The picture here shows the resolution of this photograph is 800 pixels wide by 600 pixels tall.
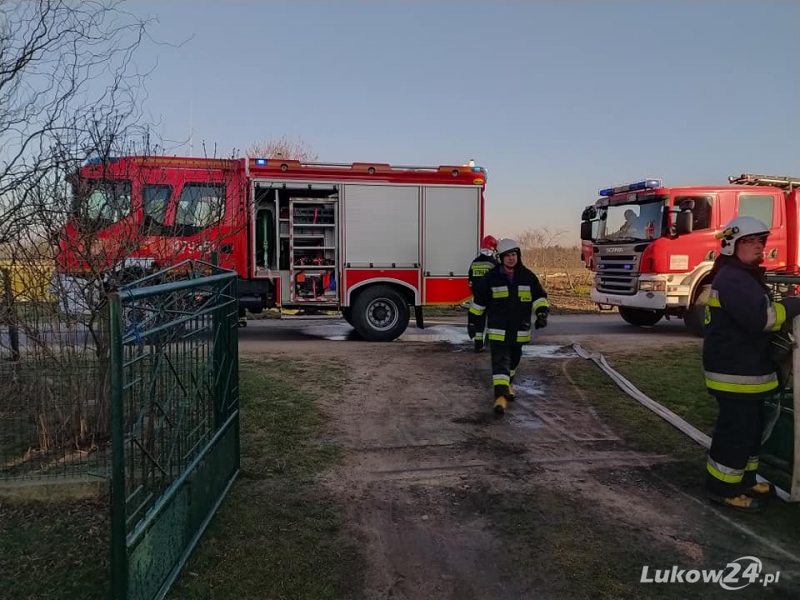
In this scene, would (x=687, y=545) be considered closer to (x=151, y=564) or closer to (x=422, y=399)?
(x=151, y=564)

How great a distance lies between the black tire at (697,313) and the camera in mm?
10605

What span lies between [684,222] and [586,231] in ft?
7.79

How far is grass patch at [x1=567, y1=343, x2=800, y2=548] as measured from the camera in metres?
3.76

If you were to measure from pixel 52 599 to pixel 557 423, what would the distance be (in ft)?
13.3

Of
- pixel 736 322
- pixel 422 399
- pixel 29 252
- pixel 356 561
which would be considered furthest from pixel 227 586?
pixel 422 399

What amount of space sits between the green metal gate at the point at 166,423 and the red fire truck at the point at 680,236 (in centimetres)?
852

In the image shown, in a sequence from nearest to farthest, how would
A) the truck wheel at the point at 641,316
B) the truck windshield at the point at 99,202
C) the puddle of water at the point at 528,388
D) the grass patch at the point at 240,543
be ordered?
the grass patch at the point at 240,543, the truck windshield at the point at 99,202, the puddle of water at the point at 528,388, the truck wheel at the point at 641,316

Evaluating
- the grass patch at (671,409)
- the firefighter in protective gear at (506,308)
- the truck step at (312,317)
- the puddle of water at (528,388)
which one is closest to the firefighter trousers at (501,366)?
the firefighter in protective gear at (506,308)

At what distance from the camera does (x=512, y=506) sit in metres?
3.75

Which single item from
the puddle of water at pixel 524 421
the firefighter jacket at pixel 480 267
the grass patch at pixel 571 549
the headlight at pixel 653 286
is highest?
the firefighter jacket at pixel 480 267

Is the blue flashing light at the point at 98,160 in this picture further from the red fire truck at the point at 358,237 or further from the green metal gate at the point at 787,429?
the green metal gate at the point at 787,429

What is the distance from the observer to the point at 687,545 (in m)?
3.31

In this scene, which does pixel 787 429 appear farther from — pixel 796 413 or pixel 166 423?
pixel 166 423

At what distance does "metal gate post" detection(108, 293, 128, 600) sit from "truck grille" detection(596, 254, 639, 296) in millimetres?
9987
